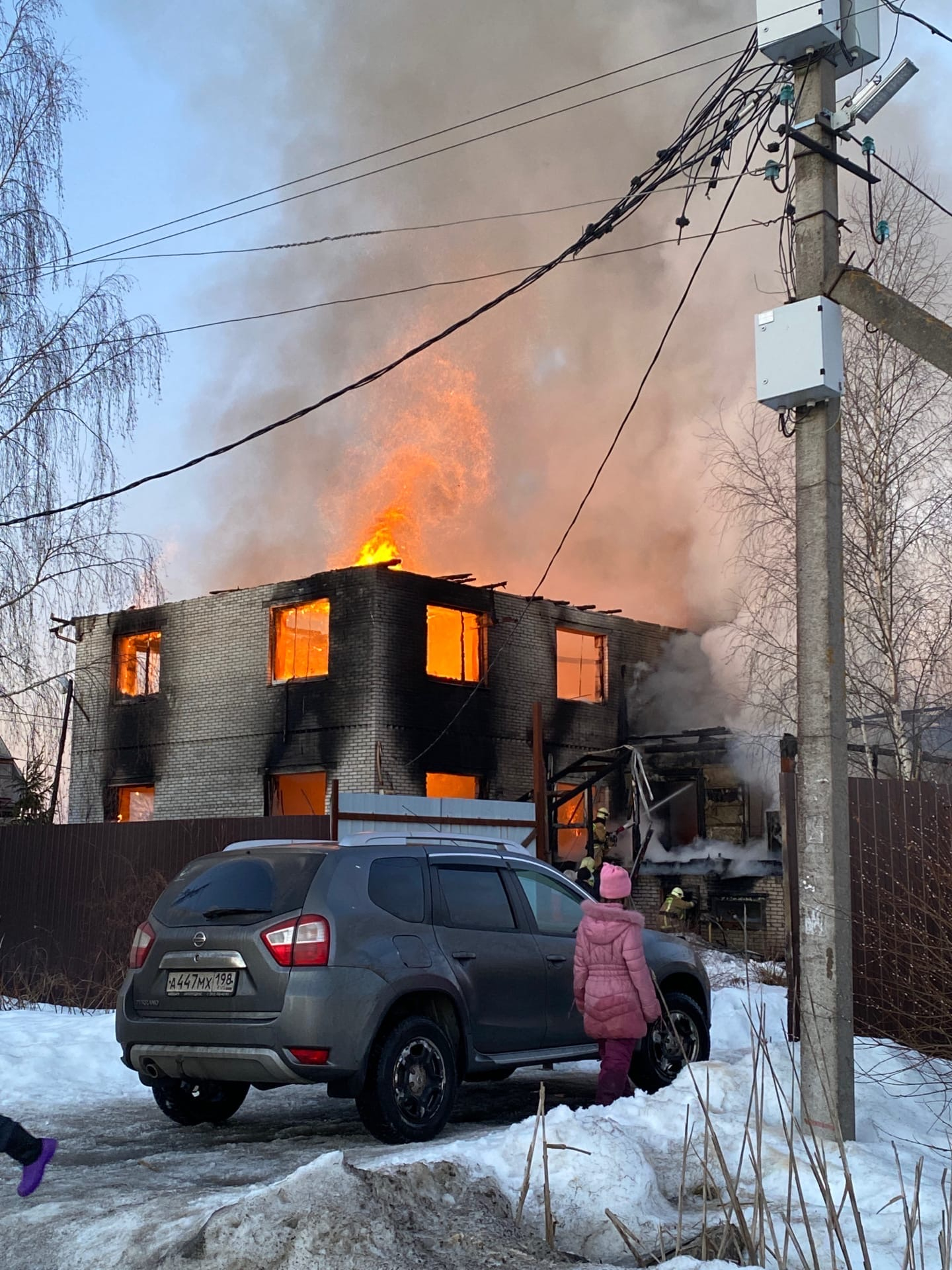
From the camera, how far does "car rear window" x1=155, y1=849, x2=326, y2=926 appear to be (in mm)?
7070

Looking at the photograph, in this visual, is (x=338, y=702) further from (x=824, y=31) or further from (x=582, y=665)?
(x=824, y=31)

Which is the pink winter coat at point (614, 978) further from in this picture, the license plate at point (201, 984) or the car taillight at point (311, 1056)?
the license plate at point (201, 984)

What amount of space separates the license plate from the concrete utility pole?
2966 millimetres

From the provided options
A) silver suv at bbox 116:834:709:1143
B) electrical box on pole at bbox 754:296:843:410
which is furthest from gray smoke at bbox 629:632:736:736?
electrical box on pole at bbox 754:296:843:410

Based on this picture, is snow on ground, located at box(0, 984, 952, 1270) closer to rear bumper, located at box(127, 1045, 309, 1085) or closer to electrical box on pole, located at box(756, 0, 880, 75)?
rear bumper, located at box(127, 1045, 309, 1085)

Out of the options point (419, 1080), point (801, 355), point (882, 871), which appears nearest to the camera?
point (419, 1080)

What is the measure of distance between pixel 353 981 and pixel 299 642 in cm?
1881

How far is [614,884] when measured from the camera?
24.8 ft

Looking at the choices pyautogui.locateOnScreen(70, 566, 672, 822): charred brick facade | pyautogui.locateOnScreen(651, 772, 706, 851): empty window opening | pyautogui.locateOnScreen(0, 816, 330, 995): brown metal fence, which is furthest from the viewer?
pyautogui.locateOnScreen(651, 772, 706, 851): empty window opening

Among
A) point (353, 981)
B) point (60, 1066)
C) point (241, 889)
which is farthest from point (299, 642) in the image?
point (353, 981)

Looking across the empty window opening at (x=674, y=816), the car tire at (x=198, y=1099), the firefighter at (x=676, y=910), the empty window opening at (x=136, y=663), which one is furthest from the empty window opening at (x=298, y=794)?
the car tire at (x=198, y=1099)

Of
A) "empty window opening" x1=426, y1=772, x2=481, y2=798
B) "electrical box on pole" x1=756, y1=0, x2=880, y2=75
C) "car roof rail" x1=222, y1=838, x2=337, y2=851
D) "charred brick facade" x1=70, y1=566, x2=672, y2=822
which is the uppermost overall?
"electrical box on pole" x1=756, y1=0, x2=880, y2=75

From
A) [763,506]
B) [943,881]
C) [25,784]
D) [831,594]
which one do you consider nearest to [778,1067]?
[943,881]

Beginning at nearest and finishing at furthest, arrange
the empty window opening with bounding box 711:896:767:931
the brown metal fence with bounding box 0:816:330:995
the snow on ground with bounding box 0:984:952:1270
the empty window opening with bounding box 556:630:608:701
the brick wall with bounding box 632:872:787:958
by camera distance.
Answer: the snow on ground with bounding box 0:984:952:1270 < the brown metal fence with bounding box 0:816:330:995 < the brick wall with bounding box 632:872:787:958 < the empty window opening with bounding box 711:896:767:931 < the empty window opening with bounding box 556:630:608:701
